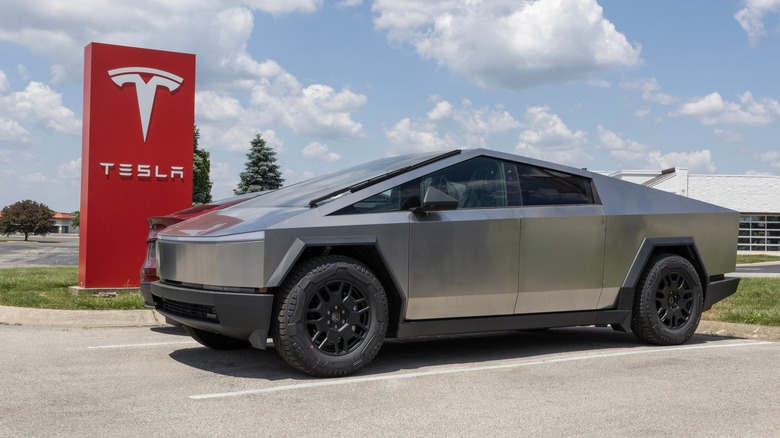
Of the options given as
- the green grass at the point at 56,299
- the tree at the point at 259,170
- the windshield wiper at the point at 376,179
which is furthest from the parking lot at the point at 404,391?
the tree at the point at 259,170

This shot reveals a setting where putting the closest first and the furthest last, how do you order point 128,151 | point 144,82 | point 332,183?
point 332,183, point 128,151, point 144,82

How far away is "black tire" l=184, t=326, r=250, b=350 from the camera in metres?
6.08

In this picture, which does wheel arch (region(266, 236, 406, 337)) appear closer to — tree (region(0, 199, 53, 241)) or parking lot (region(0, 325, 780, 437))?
parking lot (region(0, 325, 780, 437))

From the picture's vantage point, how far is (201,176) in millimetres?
59969

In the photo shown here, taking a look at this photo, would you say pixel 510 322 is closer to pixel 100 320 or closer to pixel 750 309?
pixel 750 309

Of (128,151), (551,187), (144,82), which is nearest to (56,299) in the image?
(128,151)

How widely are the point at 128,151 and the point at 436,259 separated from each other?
21.7 feet

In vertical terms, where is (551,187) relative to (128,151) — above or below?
below

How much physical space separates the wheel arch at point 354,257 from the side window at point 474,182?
668 mm

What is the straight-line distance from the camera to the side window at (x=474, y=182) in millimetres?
A: 5695

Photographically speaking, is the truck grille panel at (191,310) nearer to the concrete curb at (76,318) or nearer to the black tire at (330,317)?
the black tire at (330,317)

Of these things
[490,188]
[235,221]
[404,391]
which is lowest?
[404,391]

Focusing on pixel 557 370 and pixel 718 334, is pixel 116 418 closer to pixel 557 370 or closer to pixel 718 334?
pixel 557 370

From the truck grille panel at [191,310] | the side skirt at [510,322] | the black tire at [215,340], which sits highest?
the truck grille panel at [191,310]
